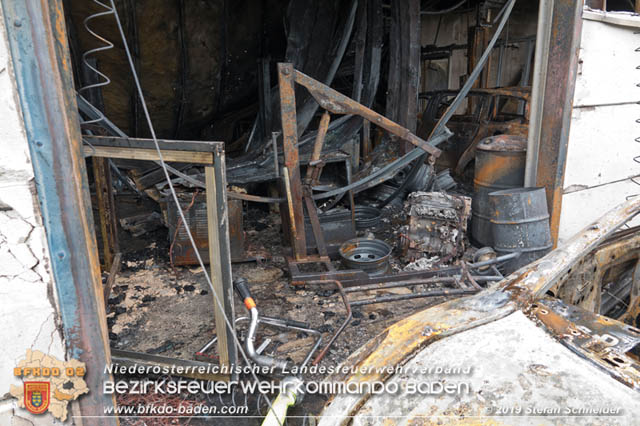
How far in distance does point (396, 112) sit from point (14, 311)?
5.49 metres

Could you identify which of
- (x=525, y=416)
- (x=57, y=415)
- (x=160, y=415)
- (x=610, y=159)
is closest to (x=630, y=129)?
(x=610, y=159)

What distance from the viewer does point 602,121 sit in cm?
461

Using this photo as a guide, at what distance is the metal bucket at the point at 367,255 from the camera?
13.9 feet

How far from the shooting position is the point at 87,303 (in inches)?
65.2

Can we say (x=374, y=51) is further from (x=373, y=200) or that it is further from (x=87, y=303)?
(x=87, y=303)

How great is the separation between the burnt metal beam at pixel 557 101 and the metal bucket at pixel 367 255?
6.01 ft

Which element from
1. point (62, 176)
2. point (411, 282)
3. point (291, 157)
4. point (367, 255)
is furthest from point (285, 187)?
point (62, 176)

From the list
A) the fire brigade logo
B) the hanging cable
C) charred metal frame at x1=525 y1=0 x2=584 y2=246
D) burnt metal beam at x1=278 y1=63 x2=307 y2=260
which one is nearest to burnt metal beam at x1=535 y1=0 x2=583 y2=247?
charred metal frame at x1=525 y1=0 x2=584 y2=246

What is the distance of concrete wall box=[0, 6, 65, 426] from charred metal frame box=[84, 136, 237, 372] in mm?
726

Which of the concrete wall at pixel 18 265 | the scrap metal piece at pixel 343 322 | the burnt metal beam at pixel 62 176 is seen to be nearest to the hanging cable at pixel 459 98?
the scrap metal piece at pixel 343 322

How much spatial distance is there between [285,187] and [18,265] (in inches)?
111

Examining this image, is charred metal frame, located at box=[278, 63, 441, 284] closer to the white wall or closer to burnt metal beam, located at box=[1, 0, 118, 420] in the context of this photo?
the white wall

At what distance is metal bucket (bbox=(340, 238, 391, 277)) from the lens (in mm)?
4238

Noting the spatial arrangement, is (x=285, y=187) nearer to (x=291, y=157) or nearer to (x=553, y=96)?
(x=291, y=157)
